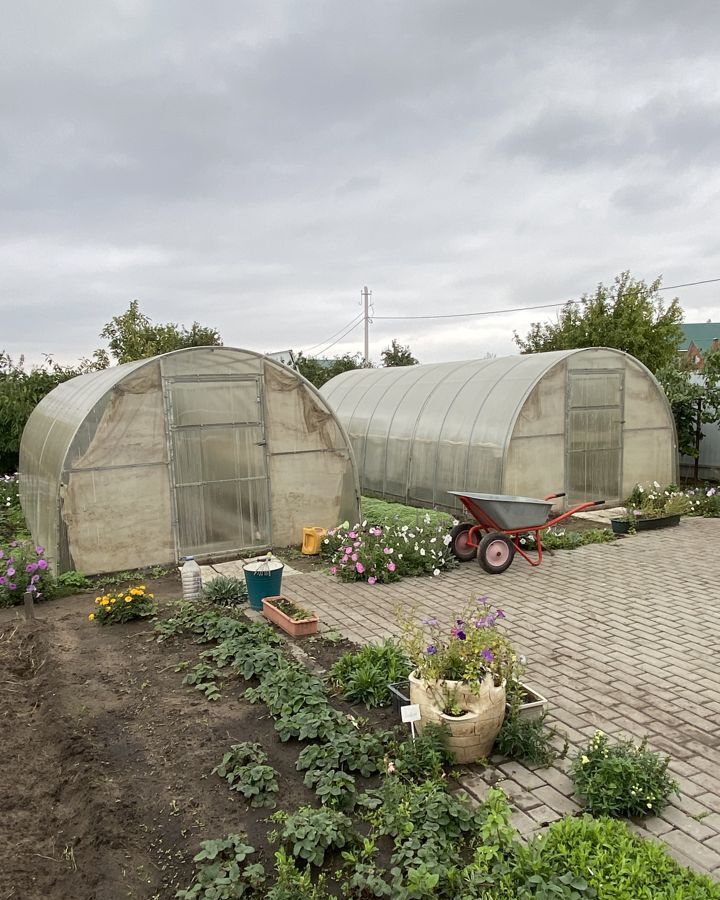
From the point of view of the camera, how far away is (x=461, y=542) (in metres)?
10.0

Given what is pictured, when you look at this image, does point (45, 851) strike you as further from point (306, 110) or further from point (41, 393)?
point (41, 393)

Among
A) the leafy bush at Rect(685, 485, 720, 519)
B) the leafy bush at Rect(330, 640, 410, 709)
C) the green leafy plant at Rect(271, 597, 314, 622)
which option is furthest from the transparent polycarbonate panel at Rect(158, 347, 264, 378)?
the leafy bush at Rect(685, 485, 720, 519)

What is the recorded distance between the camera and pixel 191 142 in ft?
30.8

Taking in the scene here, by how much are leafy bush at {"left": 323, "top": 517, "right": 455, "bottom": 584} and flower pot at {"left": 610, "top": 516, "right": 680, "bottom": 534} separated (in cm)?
372

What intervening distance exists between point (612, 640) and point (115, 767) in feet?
16.1

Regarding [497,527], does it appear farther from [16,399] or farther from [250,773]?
[16,399]

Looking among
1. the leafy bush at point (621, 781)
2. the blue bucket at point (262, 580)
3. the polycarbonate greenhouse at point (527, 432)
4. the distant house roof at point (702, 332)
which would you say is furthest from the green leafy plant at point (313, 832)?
the distant house roof at point (702, 332)

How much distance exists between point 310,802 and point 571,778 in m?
1.74

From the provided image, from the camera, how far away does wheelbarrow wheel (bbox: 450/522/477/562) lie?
32.7 ft

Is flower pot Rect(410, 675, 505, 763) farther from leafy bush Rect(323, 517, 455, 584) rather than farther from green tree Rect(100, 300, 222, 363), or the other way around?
green tree Rect(100, 300, 222, 363)

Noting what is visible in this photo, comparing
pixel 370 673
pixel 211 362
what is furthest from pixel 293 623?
pixel 211 362

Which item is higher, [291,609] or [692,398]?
[692,398]

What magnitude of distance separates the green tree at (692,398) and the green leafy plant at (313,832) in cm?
1478

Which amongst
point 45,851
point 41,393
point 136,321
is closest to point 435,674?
point 45,851
